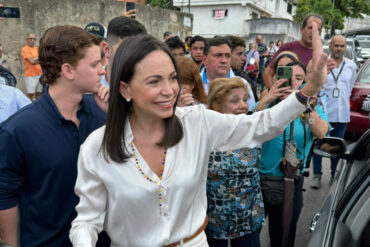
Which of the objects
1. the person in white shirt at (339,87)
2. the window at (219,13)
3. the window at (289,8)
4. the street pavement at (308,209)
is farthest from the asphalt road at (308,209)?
the window at (289,8)

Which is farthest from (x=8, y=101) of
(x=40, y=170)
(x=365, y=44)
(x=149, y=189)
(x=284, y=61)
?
(x=365, y=44)

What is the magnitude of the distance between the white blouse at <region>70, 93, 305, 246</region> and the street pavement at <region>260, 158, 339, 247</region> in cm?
211

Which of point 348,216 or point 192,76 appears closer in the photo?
point 348,216

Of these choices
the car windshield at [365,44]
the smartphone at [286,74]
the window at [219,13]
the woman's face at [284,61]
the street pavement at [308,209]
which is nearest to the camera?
the smartphone at [286,74]

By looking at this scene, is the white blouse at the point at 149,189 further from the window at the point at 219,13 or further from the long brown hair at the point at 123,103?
the window at the point at 219,13

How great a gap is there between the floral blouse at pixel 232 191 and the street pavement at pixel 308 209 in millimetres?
1333

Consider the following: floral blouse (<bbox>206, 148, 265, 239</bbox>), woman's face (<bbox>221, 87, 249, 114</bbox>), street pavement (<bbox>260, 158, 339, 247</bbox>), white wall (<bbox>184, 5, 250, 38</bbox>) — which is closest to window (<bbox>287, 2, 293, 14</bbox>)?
white wall (<bbox>184, 5, 250, 38</bbox>)

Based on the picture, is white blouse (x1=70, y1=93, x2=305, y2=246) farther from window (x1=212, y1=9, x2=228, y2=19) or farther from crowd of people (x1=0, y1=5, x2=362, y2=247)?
window (x1=212, y1=9, x2=228, y2=19)

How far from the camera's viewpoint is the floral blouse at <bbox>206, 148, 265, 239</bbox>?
2096 millimetres

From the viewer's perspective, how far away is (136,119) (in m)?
1.55

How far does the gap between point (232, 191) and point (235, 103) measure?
640mm

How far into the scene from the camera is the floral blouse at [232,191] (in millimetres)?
2096

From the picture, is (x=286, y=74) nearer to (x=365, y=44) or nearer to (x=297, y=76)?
(x=297, y=76)

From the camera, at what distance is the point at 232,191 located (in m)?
2.11
